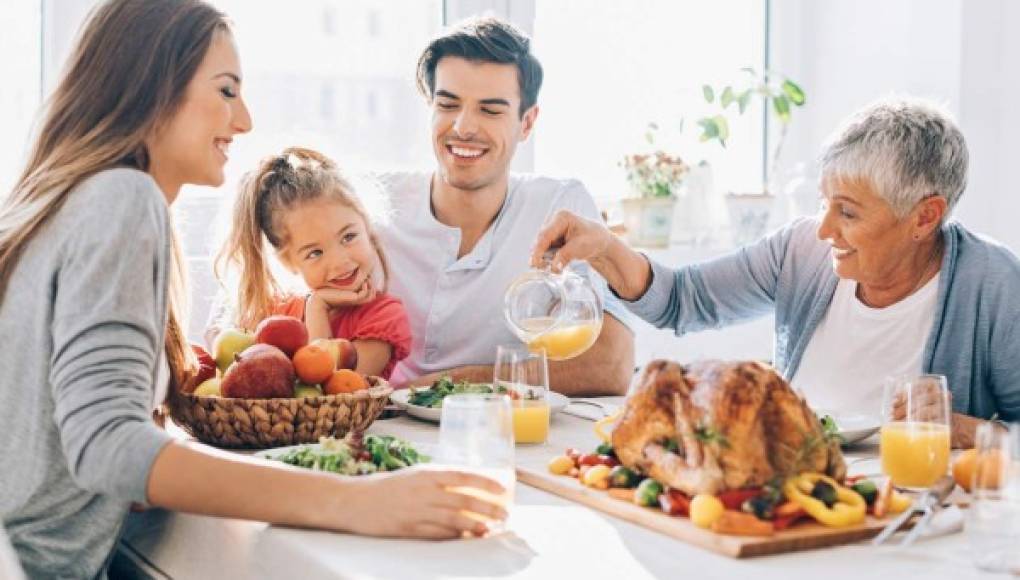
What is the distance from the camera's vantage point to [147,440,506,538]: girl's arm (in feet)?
4.20

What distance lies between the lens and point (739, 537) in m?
1.21

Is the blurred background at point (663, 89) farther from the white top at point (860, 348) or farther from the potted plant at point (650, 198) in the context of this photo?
the white top at point (860, 348)

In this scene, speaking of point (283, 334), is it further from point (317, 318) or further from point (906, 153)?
point (906, 153)

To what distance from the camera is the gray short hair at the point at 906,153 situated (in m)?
2.07

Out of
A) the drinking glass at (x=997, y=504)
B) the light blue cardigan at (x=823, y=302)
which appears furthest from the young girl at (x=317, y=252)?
the drinking glass at (x=997, y=504)

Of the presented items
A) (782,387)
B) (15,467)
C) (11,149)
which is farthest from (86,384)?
(11,149)

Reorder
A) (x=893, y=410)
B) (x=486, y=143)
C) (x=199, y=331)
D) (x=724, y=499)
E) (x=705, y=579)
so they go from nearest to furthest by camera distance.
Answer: (x=705, y=579) → (x=724, y=499) → (x=893, y=410) → (x=486, y=143) → (x=199, y=331)

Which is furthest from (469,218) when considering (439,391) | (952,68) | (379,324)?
(952,68)

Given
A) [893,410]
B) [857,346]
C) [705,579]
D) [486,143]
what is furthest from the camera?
[486,143]

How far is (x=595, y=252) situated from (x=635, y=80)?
5.85 ft

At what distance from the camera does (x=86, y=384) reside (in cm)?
131

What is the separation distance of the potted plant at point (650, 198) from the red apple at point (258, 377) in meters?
2.08

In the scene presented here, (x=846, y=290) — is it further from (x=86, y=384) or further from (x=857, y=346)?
(x=86, y=384)

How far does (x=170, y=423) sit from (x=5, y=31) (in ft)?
4.94
